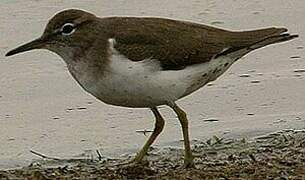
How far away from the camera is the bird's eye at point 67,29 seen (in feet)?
26.3

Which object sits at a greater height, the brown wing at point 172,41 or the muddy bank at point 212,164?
the brown wing at point 172,41

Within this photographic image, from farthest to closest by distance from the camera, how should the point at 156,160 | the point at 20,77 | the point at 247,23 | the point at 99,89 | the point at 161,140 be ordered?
the point at 247,23, the point at 20,77, the point at 161,140, the point at 156,160, the point at 99,89

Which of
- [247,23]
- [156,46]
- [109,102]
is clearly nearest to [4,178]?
[109,102]

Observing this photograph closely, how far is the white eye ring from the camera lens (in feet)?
26.2

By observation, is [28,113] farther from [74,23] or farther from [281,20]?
[281,20]

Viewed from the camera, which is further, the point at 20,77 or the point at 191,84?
the point at 20,77

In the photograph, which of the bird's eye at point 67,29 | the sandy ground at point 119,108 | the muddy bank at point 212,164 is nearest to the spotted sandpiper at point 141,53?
the bird's eye at point 67,29

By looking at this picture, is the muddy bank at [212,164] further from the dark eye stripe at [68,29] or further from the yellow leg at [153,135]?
the dark eye stripe at [68,29]

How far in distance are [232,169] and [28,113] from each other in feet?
8.11

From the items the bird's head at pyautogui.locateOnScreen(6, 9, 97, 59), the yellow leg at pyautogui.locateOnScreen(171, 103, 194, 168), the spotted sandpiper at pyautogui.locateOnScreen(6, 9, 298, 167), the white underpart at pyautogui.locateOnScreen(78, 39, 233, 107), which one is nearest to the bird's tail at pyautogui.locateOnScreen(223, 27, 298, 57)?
the spotted sandpiper at pyautogui.locateOnScreen(6, 9, 298, 167)

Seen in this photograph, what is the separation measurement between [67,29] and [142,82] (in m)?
0.75

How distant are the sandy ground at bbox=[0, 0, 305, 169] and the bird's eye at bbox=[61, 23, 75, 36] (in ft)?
4.03

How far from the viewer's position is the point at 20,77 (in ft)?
34.0

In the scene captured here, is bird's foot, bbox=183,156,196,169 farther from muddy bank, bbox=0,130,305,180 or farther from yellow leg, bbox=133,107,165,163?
yellow leg, bbox=133,107,165,163
